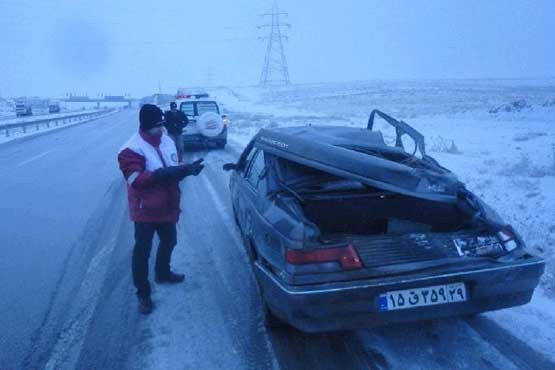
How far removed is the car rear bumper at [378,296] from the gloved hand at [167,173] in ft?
3.92

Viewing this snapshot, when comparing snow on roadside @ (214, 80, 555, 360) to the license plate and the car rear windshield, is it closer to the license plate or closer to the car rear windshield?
the license plate

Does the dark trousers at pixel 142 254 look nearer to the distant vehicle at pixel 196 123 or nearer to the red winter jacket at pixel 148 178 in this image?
the red winter jacket at pixel 148 178

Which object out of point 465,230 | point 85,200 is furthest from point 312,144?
point 85,200

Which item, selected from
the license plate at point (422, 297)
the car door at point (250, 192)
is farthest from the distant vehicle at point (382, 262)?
the car door at point (250, 192)

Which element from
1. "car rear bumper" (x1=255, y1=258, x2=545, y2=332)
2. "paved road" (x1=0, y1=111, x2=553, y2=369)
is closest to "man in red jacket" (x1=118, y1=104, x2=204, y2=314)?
"paved road" (x1=0, y1=111, x2=553, y2=369)

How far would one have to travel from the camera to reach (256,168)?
4.46 m

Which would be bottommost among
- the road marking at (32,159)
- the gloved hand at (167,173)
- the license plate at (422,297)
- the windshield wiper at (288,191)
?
the road marking at (32,159)

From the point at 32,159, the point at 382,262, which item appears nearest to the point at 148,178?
the point at 382,262

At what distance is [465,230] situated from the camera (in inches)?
125

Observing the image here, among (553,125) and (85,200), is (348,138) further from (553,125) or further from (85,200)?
(553,125)

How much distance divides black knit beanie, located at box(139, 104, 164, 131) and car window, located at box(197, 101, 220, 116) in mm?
10941

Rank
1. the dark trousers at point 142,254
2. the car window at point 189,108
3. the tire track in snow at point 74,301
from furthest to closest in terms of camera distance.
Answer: the car window at point 189,108 < the dark trousers at point 142,254 < the tire track in snow at point 74,301

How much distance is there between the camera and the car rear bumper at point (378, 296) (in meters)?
Result: 2.73

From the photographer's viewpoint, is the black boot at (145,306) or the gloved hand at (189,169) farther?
the black boot at (145,306)
